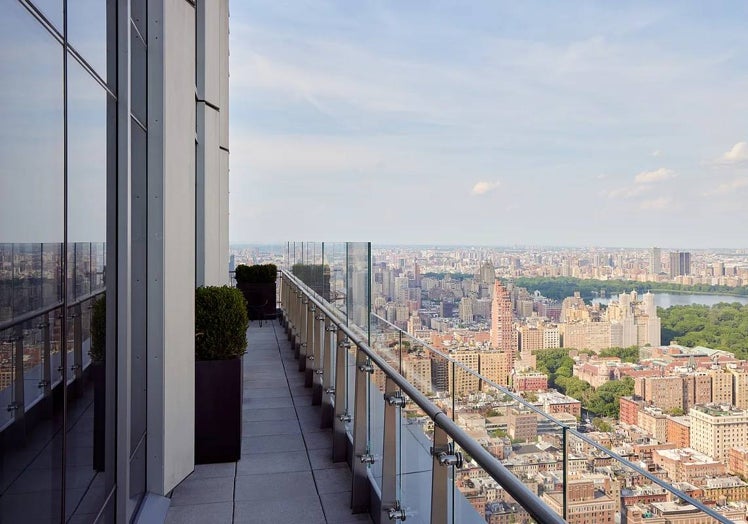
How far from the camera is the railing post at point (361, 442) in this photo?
441 centimetres

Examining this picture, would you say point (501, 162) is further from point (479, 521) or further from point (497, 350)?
point (479, 521)

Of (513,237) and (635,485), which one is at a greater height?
(513,237)

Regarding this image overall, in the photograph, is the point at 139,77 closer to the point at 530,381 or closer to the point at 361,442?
the point at 361,442

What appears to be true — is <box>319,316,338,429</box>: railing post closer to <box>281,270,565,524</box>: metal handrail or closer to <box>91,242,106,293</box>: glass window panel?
<box>281,270,565,524</box>: metal handrail

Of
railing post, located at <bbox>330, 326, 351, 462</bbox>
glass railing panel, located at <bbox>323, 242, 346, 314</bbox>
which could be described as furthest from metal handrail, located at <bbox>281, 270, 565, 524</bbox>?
glass railing panel, located at <bbox>323, 242, 346, 314</bbox>

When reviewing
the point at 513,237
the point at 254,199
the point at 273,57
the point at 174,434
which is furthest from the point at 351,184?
the point at 174,434

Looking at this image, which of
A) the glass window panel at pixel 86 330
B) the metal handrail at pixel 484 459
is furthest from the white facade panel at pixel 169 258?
the metal handrail at pixel 484 459

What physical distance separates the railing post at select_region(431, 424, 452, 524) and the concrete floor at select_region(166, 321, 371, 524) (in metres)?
1.69

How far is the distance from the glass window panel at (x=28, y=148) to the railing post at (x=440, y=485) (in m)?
1.62

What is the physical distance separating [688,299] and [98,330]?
272 cm

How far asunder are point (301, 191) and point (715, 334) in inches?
1086

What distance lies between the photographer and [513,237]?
7043mm

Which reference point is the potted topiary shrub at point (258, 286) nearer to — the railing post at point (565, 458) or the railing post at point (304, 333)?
the railing post at point (304, 333)

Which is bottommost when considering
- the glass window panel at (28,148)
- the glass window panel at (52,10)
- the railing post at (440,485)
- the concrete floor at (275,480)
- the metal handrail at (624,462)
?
the concrete floor at (275,480)
